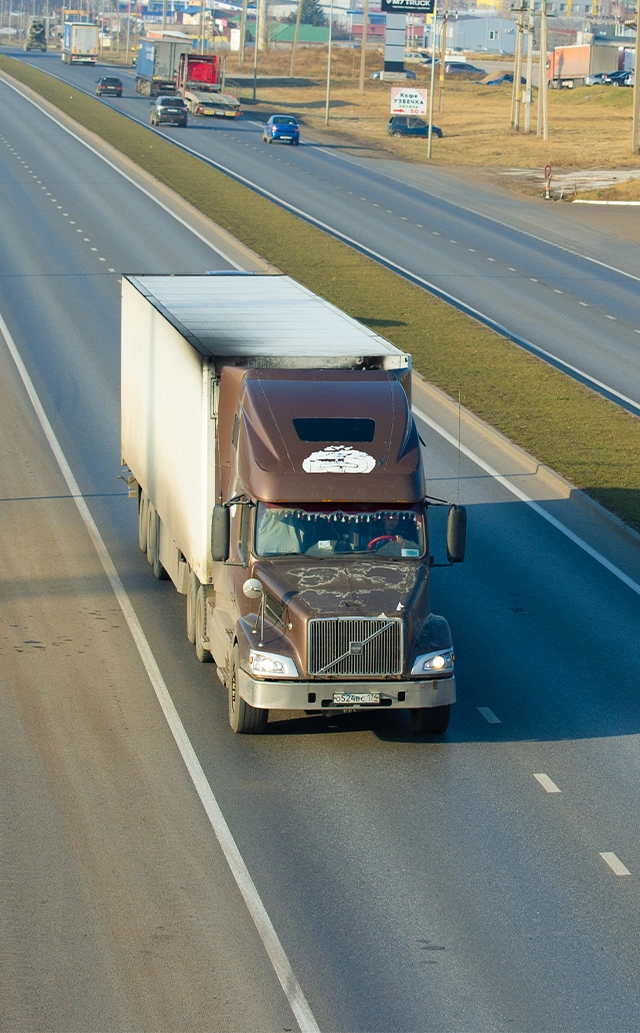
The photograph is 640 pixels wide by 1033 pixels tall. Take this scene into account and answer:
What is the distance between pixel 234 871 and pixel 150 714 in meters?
3.53

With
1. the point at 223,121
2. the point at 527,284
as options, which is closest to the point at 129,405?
the point at 527,284

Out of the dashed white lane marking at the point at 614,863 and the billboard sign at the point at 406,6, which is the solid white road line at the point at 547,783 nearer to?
the dashed white lane marking at the point at 614,863

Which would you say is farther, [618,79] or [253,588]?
[618,79]

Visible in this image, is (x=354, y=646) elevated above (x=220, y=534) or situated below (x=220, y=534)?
below

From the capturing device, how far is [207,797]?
13.0 m

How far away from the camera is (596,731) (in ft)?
48.9

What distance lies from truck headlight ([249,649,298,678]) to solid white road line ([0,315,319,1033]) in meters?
1.05

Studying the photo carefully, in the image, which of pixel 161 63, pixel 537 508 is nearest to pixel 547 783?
pixel 537 508

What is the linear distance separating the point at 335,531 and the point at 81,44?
125m

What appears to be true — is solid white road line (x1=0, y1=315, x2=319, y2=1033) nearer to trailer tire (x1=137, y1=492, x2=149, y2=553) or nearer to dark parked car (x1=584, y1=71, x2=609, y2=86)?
trailer tire (x1=137, y1=492, x2=149, y2=553)

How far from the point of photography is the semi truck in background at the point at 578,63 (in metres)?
138

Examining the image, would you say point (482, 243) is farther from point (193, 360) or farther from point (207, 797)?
point (207, 797)

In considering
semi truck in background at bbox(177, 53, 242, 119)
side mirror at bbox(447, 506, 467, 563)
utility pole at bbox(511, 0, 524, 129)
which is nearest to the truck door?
side mirror at bbox(447, 506, 467, 563)

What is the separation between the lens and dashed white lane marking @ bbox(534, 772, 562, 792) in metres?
13.5
